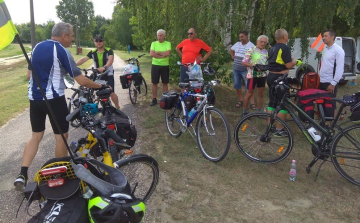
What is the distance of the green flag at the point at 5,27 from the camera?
197cm

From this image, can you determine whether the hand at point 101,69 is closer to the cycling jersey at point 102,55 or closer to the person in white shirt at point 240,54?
the cycling jersey at point 102,55

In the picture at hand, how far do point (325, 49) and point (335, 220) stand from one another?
3452 mm

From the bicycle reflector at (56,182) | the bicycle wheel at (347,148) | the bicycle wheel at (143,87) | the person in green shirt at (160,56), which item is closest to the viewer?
the bicycle reflector at (56,182)

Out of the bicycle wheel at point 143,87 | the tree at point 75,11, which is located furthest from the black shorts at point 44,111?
the tree at point 75,11

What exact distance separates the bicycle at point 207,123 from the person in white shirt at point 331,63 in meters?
2.30

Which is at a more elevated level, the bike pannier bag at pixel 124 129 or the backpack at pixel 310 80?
the backpack at pixel 310 80

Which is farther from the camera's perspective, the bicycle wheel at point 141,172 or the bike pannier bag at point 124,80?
the bike pannier bag at point 124,80

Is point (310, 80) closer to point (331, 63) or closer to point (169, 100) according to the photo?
point (331, 63)

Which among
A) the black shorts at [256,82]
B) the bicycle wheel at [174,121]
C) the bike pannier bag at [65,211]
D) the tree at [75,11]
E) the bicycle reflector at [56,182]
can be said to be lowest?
the bicycle wheel at [174,121]

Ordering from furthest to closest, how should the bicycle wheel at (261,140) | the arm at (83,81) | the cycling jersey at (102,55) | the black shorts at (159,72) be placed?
the black shorts at (159,72), the cycling jersey at (102,55), the bicycle wheel at (261,140), the arm at (83,81)

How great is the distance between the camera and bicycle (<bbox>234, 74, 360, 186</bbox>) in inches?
137

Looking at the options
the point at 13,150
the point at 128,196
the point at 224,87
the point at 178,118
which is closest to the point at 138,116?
the point at 178,118

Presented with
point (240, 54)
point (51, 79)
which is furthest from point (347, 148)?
point (51, 79)

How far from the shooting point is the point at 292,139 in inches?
153
